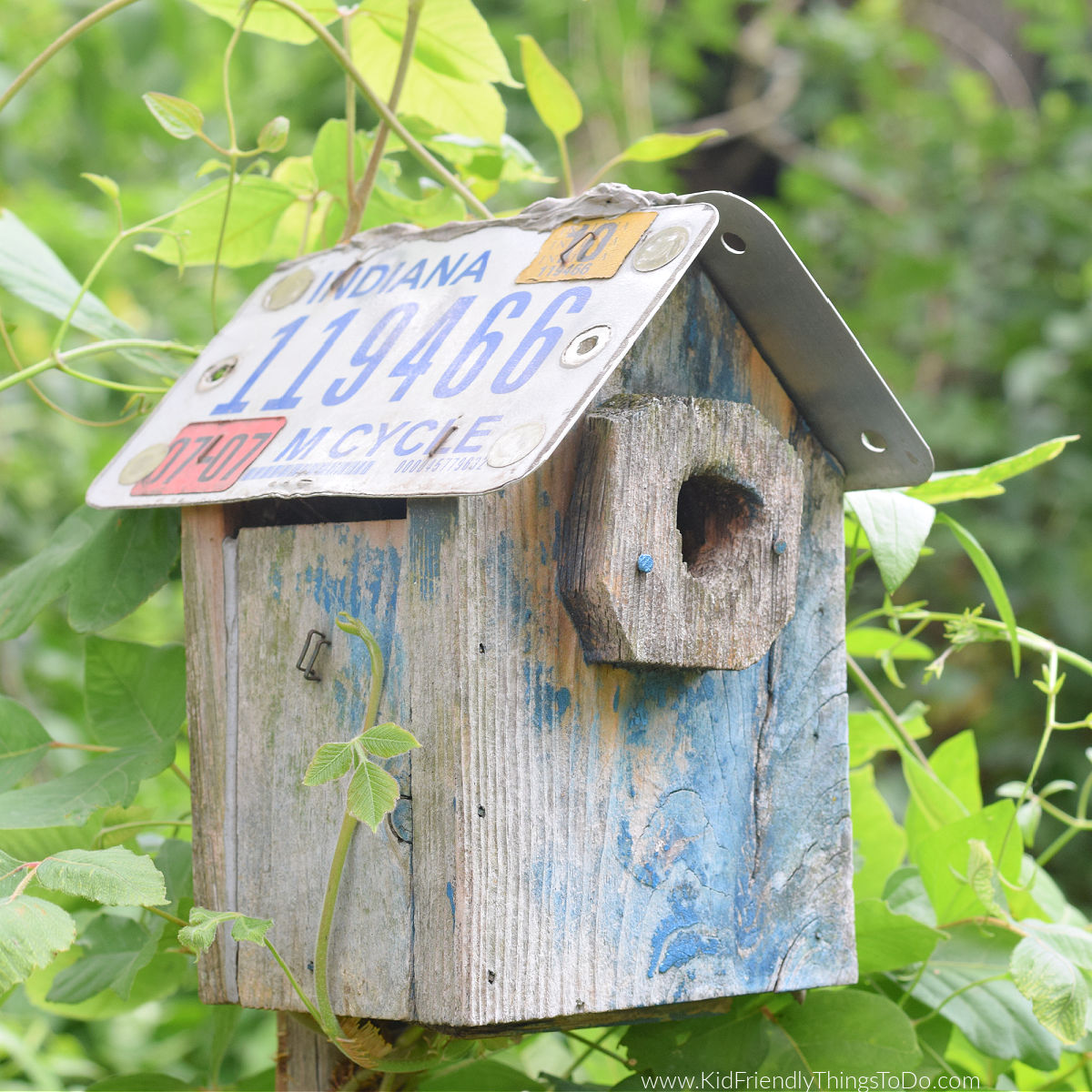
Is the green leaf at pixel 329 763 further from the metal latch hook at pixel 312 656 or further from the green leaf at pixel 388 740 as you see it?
the metal latch hook at pixel 312 656

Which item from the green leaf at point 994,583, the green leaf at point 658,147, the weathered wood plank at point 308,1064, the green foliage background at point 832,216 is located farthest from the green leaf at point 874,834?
the green foliage background at point 832,216

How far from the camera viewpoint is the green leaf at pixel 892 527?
3.38 feet

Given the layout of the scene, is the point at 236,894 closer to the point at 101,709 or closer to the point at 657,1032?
the point at 101,709

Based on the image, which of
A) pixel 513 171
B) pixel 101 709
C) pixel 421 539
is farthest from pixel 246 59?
pixel 421 539

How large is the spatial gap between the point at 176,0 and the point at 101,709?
1220 mm

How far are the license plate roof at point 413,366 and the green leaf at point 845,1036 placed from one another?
602 millimetres

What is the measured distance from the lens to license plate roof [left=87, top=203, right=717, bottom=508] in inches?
32.6

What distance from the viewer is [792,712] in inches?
41.2

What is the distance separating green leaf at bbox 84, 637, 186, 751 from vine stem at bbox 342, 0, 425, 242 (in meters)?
0.42

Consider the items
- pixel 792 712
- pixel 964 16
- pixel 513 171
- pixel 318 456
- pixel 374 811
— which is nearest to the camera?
pixel 374 811

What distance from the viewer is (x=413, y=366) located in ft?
3.09

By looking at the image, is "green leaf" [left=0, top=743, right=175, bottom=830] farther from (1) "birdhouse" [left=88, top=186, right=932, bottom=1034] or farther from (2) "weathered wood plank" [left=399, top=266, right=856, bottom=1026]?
(2) "weathered wood plank" [left=399, top=266, right=856, bottom=1026]

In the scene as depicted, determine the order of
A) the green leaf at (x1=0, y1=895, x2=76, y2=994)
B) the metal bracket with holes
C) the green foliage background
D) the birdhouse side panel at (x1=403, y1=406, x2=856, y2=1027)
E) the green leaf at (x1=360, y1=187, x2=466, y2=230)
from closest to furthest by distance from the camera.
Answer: the green leaf at (x1=0, y1=895, x2=76, y2=994) < the birdhouse side panel at (x1=403, y1=406, x2=856, y2=1027) < the metal bracket with holes < the green leaf at (x1=360, y1=187, x2=466, y2=230) < the green foliage background

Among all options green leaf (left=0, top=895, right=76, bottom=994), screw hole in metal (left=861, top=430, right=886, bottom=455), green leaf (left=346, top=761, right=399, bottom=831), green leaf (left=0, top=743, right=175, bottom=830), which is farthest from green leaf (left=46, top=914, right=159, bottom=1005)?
screw hole in metal (left=861, top=430, right=886, bottom=455)
